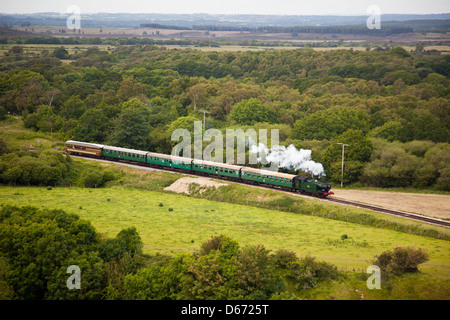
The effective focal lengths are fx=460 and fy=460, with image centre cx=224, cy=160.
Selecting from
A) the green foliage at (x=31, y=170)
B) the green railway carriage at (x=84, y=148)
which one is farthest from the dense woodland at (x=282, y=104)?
the green railway carriage at (x=84, y=148)

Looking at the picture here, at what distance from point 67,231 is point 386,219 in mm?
31414

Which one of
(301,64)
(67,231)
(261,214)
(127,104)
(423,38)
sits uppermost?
(423,38)

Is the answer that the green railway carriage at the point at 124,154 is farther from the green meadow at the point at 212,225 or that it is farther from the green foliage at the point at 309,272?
the green foliage at the point at 309,272

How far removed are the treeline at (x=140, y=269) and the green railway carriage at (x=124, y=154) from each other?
33.8 m

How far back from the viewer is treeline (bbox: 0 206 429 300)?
3034 centimetres

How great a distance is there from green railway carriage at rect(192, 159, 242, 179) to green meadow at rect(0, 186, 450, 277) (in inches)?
249

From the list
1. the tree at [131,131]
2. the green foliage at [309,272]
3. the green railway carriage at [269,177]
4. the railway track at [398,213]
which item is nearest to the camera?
the green foliage at [309,272]

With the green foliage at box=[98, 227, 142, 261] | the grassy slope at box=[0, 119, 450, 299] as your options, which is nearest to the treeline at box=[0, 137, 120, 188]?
the grassy slope at box=[0, 119, 450, 299]

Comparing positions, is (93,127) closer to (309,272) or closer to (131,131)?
(131,131)

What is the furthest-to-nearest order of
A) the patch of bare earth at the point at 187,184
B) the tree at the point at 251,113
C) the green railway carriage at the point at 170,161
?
the tree at the point at 251,113
the green railway carriage at the point at 170,161
the patch of bare earth at the point at 187,184

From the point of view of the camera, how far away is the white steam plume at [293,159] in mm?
64438
